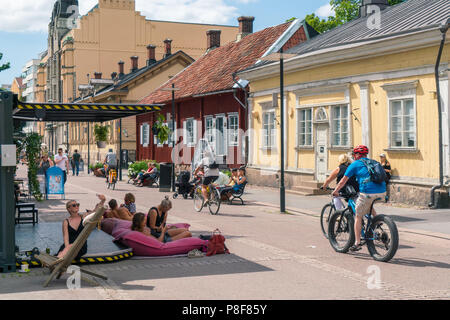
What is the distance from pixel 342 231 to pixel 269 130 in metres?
16.0

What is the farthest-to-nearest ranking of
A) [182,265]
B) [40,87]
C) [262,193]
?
[40,87], [262,193], [182,265]

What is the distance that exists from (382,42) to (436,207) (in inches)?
215

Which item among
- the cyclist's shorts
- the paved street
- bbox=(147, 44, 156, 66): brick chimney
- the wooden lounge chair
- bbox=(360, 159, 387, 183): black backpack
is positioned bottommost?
the paved street

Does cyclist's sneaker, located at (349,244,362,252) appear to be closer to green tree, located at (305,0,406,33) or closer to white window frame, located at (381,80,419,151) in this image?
white window frame, located at (381,80,419,151)

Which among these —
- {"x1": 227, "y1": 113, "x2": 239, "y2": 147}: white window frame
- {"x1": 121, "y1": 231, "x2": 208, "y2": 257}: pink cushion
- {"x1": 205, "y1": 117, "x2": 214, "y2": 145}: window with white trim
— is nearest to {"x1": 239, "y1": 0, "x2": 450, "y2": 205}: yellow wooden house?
{"x1": 227, "y1": 113, "x2": 239, "y2": 147}: white window frame

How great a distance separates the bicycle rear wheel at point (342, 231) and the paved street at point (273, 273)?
210mm

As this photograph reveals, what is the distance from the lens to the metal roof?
17.9 m

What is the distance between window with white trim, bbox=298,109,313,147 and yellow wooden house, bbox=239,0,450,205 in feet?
0.13

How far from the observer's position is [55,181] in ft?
67.3

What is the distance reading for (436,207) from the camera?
54.7 ft
